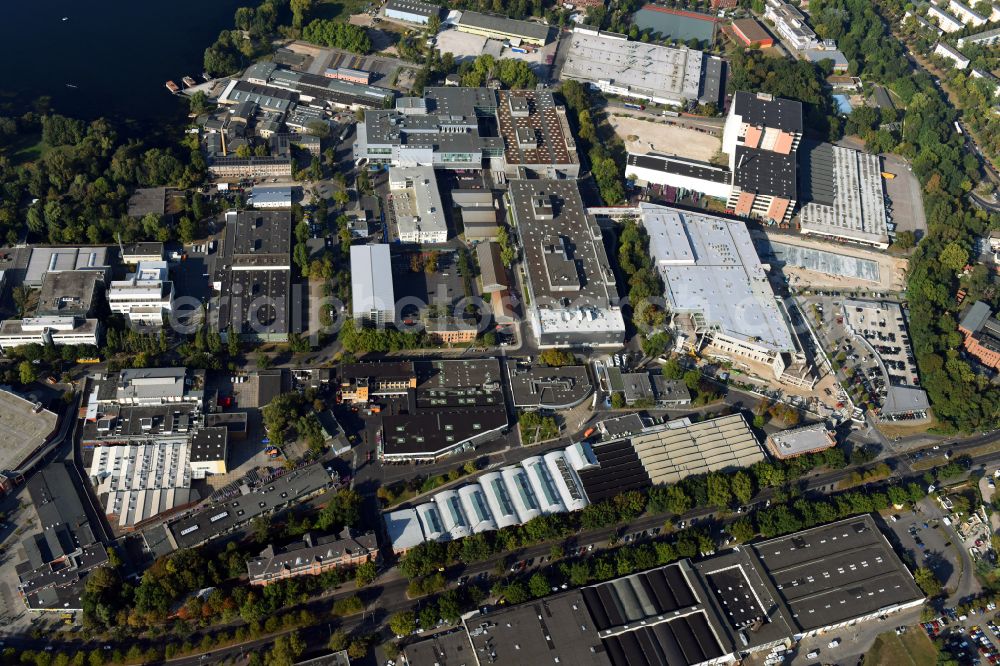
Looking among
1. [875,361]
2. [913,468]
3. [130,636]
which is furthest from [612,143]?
[130,636]

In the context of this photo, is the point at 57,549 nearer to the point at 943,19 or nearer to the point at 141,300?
the point at 141,300

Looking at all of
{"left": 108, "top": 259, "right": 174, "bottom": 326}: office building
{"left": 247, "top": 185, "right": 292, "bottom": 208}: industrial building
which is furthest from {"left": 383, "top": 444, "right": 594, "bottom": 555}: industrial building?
{"left": 247, "top": 185, "right": 292, "bottom": 208}: industrial building

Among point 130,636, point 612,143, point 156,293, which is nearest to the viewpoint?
point 130,636

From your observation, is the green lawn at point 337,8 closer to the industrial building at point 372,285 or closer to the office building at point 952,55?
the industrial building at point 372,285

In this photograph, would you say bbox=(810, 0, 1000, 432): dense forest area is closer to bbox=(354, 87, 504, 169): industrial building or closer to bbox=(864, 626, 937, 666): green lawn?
bbox=(864, 626, 937, 666): green lawn

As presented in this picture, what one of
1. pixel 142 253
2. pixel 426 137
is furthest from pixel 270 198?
pixel 426 137

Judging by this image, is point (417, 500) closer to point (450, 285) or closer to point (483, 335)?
point (483, 335)
